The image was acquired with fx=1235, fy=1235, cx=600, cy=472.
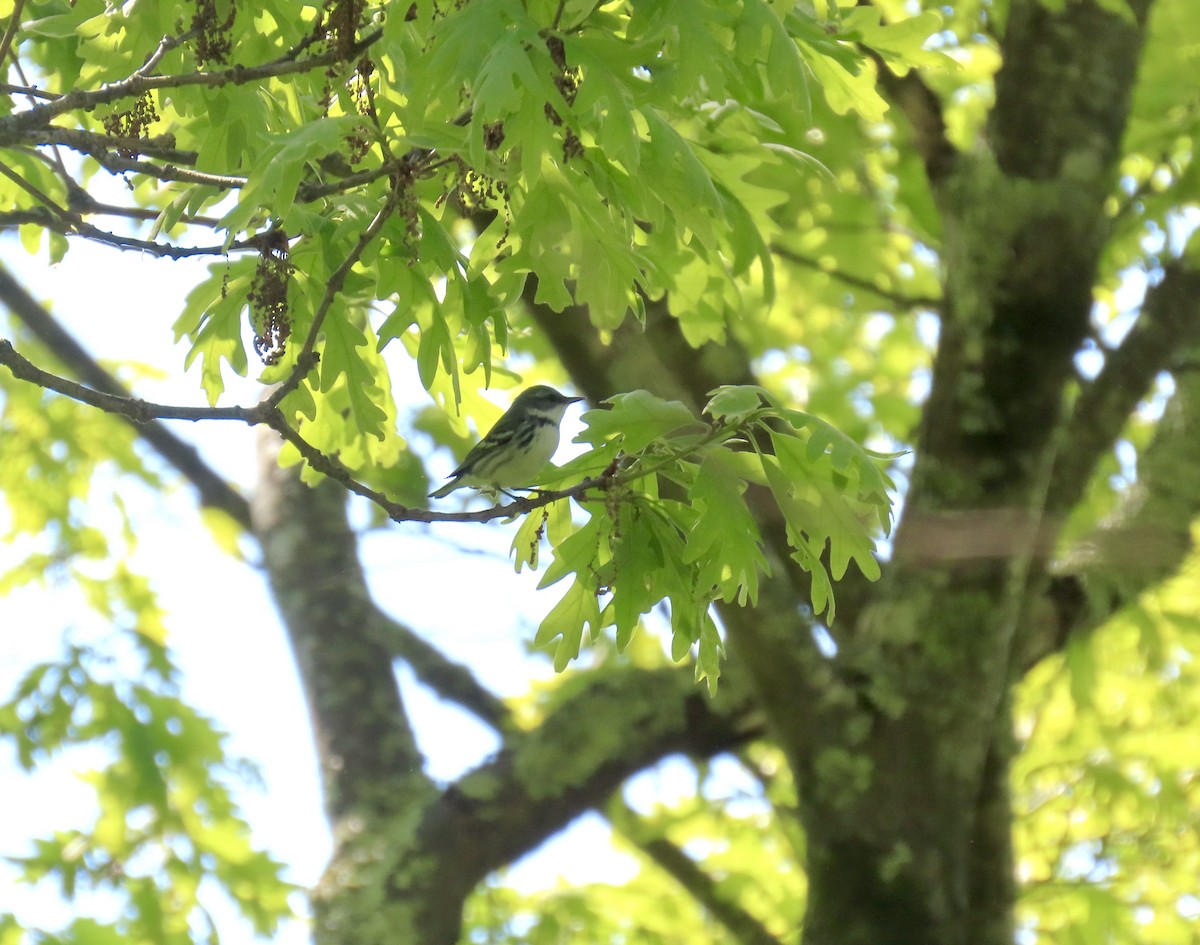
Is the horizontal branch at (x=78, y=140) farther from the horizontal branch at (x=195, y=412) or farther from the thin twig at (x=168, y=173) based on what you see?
the horizontal branch at (x=195, y=412)

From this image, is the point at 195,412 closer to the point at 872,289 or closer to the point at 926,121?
the point at 872,289

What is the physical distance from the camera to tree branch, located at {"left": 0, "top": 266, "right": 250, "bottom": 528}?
21.3ft

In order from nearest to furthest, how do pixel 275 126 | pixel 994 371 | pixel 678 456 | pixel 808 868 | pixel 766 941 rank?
pixel 678 456 → pixel 275 126 → pixel 808 868 → pixel 994 371 → pixel 766 941

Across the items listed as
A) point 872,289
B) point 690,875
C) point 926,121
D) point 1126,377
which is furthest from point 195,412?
point 690,875

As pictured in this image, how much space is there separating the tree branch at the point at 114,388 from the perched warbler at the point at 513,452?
1597 mm

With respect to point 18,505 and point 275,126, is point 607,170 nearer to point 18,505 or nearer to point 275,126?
point 275,126

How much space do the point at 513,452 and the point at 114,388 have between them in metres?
2.78

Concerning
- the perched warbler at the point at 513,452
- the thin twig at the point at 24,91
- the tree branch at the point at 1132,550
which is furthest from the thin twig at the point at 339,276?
the tree branch at the point at 1132,550

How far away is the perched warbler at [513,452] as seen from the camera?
511 cm

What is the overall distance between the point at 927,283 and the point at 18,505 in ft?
19.2

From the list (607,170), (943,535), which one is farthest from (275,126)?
(943,535)

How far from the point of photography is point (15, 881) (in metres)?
6.11

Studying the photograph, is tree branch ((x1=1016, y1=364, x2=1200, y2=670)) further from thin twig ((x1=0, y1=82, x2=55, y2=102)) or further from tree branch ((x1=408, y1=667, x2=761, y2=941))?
thin twig ((x1=0, y1=82, x2=55, y2=102))

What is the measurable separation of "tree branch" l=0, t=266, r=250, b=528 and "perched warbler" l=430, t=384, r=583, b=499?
5.24 ft
